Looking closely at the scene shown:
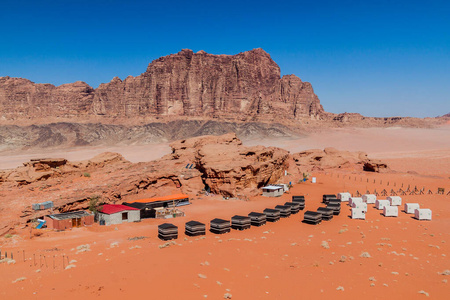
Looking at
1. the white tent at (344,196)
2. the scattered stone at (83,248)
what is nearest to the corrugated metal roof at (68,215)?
the scattered stone at (83,248)

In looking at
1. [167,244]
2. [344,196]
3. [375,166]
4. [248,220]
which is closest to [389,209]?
[344,196]

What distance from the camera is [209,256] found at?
1548cm

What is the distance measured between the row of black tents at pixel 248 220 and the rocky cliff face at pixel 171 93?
124 m

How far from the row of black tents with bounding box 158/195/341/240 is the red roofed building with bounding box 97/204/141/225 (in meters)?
6.54

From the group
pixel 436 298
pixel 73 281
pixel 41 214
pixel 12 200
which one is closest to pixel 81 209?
pixel 41 214

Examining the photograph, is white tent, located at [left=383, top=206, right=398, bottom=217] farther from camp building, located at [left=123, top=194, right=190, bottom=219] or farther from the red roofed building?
the red roofed building

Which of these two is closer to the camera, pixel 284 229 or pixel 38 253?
pixel 38 253

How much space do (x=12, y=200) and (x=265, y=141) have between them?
104 metres

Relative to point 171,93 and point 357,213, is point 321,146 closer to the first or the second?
point 171,93

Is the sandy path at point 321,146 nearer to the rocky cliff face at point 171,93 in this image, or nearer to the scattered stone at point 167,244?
the rocky cliff face at point 171,93

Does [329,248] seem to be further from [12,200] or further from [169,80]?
[169,80]

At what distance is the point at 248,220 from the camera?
21.3 metres

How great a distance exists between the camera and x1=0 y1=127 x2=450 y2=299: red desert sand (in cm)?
1167

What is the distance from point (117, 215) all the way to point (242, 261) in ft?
43.1
